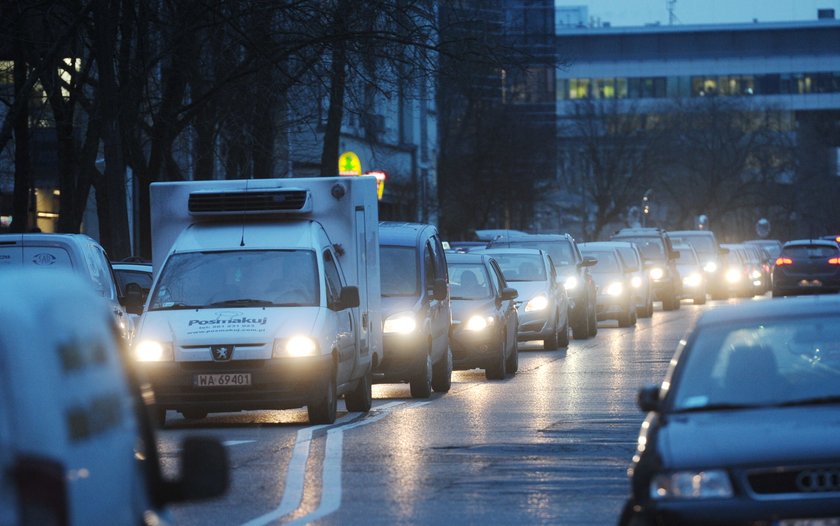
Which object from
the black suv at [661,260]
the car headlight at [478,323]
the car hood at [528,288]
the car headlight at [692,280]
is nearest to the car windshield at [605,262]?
the black suv at [661,260]

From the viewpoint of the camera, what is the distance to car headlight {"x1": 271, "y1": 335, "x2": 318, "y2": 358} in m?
16.9

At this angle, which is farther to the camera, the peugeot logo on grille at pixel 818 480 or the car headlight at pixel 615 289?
the car headlight at pixel 615 289

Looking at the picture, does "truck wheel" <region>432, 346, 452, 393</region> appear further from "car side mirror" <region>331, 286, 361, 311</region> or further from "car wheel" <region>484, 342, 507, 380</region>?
"car side mirror" <region>331, 286, 361, 311</region>

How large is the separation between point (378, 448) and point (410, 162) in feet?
184

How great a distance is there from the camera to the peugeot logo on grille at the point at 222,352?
16875 mm

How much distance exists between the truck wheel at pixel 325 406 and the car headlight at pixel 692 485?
9898mm

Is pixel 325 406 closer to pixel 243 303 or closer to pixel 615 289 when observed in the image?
pixel 243 303

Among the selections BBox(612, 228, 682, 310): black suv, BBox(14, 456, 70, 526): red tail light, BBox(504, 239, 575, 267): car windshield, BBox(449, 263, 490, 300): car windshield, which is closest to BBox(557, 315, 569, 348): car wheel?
BBox(504, 239, 575, 267): car windshield

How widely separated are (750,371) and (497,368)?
16.0 m

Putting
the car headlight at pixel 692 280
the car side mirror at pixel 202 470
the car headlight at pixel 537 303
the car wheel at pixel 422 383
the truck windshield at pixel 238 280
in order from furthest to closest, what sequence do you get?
the car headlight at pixel 692 280 → the car headlight at pixel 537 303 → the car wheel at pixel 422 383 → the truck windshield at pixel 238 280 → the car side mirror at pixel 202 470

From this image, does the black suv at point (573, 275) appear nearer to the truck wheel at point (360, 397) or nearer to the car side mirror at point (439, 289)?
the car side mirror at point (439, 289)

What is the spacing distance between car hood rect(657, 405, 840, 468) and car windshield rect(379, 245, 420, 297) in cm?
1346

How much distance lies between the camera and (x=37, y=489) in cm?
378

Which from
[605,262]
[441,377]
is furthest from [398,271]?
[605,262]
